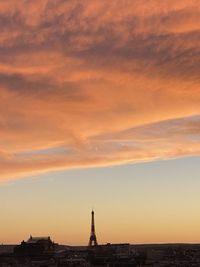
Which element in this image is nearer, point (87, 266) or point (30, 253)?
point (87, 266)

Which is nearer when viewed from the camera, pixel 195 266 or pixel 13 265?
pixel 195 266

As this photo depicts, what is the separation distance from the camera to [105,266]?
445 ft

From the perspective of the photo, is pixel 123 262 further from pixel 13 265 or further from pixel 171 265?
pixel 13 265

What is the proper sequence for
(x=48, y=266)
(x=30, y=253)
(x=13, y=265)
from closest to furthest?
(x=48, y=266) → (x=13, y=265) → (x=30, y=253)

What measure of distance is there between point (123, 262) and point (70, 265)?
15.4 metres

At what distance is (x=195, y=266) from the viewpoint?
134 meters

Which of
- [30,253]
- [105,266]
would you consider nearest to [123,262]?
[105,266]

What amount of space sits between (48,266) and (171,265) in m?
27.2

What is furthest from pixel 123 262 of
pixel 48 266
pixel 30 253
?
pixel 30 253

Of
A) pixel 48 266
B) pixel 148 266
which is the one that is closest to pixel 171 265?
pixel 148 266

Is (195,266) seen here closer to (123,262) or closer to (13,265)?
(123,262)

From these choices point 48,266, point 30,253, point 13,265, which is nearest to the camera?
point 48,266

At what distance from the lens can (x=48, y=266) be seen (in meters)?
133

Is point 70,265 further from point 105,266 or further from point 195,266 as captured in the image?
point 195,266
